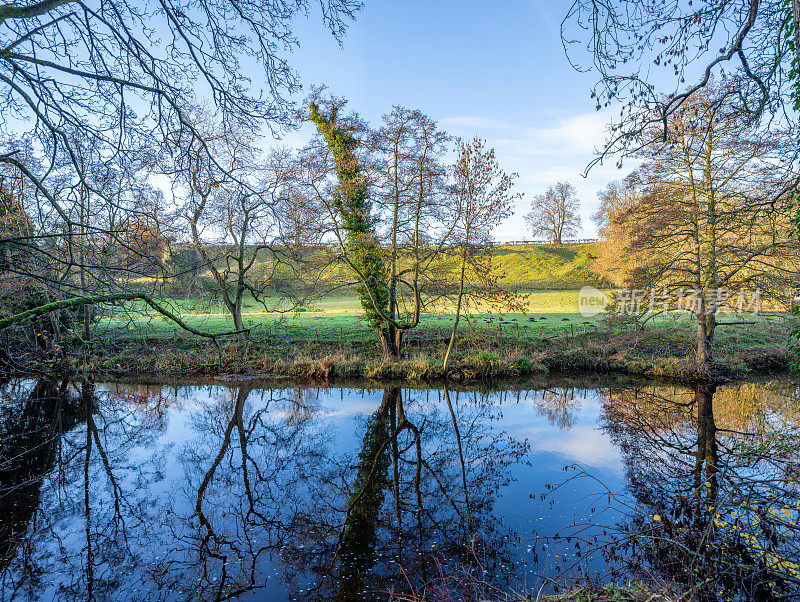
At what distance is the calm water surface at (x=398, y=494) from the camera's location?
584cm

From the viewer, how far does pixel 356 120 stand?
57.5 feet

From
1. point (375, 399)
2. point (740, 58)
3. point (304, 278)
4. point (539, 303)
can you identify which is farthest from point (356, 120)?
point (539, 303)

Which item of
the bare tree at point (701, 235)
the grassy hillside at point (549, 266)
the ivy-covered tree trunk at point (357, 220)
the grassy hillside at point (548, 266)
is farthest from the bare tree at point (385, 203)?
the grassy hillside at point (549, 266)

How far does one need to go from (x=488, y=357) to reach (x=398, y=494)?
33.7 feet

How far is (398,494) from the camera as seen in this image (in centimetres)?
861

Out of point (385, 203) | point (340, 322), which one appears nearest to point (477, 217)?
point (385, 203)

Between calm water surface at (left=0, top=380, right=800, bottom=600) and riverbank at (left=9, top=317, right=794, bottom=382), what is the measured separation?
213cm

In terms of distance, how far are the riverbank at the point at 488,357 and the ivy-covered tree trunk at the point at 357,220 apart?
2020 mm

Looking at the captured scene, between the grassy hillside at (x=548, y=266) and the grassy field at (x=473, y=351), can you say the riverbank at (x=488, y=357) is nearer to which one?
the grassy field at (x=473, y=351)

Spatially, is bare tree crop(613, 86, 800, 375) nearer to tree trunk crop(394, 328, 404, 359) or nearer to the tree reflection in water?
the tree reflection in water

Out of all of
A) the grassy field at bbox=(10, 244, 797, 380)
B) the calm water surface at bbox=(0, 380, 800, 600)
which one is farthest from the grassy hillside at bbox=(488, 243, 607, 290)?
the calm water surface at bbox=(0, 380, 800, 600)

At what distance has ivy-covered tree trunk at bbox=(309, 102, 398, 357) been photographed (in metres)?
17.2

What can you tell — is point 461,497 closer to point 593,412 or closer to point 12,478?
point 593,412

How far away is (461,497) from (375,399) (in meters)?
7.59
